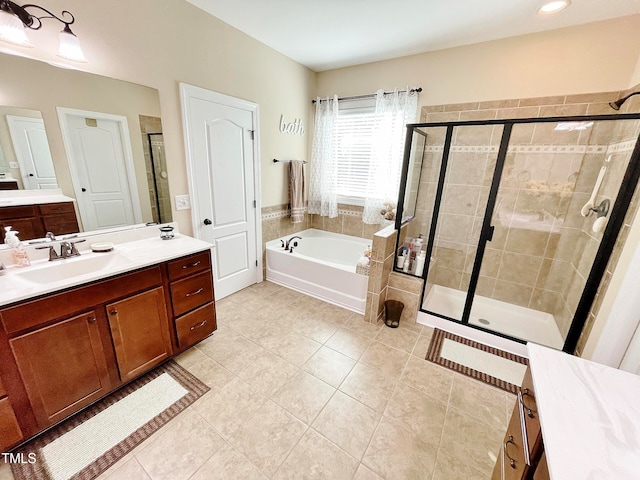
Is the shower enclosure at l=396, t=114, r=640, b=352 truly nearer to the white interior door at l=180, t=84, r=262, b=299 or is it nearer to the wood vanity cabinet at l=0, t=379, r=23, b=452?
the white interior door at l=180, t=84, r=262, b=299

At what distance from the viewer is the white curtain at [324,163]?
3.30 meters

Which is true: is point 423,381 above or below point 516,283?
below

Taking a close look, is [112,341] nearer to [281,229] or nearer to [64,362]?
[64,362]

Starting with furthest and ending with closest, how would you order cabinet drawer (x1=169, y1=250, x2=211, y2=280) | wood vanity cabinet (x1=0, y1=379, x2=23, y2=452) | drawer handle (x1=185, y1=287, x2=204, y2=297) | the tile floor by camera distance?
drawer handle (x1=185, y1=287, x2=204, y2=297) < cabinet drawer (x1=169, y1=250, x2=211, y2=280) < the tile floor < wood vanity cabinet (x1=0, y1=379, x2=23, y2=452)

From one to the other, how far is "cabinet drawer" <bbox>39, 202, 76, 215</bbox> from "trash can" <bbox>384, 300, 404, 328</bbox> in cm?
257

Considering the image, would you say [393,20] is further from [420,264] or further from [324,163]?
[420,264]

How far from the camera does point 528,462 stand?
750 millimetres

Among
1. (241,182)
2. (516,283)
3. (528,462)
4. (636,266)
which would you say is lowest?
(516,283)

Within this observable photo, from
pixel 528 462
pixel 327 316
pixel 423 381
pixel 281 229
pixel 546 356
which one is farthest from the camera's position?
pixel 281 229

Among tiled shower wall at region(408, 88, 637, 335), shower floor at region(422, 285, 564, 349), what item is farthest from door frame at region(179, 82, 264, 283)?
shower floor at region(422, 285, 564, 349)

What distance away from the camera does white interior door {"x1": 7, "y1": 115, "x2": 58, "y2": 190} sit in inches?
57.1

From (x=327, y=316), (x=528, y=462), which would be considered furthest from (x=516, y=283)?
(x=528, y=462)

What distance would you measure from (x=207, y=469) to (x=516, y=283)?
302 centimetres

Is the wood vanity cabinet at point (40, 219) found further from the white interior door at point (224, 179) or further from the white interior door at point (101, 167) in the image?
the white interior door at point (224, 179)
